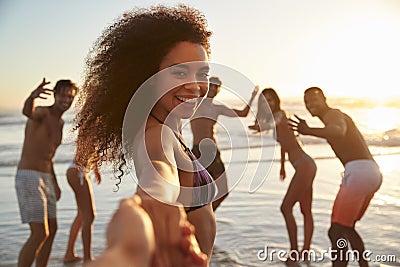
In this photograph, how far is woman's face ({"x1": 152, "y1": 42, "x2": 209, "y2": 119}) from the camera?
154 cm

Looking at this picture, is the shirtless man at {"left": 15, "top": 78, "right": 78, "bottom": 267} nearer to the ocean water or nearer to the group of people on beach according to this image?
the group of people on beach

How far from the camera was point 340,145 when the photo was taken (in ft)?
14.1

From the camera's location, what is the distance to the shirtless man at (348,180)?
13.3 feet

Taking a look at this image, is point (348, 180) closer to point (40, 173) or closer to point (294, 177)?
point (294, 177)

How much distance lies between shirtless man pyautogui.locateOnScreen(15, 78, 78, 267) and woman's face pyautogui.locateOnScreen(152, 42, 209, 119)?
9.27 ft

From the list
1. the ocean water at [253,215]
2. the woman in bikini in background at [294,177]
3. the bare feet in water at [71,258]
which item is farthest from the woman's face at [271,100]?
the bare feet in water at [71,258]

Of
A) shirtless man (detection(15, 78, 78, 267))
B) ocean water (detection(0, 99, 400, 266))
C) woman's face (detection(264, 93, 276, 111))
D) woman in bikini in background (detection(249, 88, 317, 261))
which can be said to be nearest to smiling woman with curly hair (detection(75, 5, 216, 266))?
ocean water (detection(0, 99, 400, 266))

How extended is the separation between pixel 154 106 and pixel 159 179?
587 mm

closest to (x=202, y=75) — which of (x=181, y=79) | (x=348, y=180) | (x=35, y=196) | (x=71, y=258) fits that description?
(x=181, y=79)

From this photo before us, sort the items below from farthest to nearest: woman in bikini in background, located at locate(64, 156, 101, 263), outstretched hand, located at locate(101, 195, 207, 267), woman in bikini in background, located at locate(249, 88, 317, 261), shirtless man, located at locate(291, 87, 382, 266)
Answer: woman in bikini in background, located at locate(249, 88, 317, 261) < woman in bikini in background, located at locate(64, 156, 101, 263) < shirtless man, located at locate(291, 87, 382, 266) < outstretched hand, located at locate(101, 195, 207, 267)

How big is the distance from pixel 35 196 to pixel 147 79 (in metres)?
3.00

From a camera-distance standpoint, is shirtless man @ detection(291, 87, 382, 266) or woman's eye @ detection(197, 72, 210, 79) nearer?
woman's eye @ detection(197, 72, 210, 79)

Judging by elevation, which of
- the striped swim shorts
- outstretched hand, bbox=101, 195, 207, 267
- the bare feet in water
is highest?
outstretched hand, bbox=101, 195, 207, 267

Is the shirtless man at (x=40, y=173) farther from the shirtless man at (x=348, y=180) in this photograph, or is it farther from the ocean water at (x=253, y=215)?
the shirtless man at (x=348, y=180)
